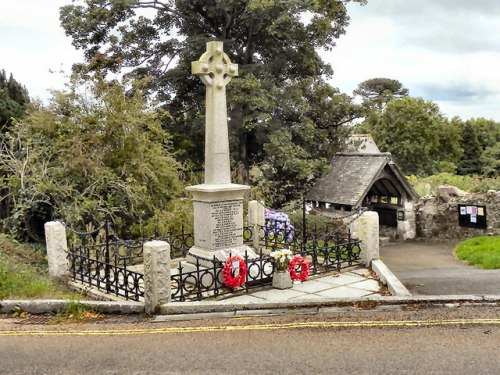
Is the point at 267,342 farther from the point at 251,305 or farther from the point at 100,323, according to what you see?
the point at 100,323

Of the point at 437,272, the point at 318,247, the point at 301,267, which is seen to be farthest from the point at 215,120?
the point at 437,272

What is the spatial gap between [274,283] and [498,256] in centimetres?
972

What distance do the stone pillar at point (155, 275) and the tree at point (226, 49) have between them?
12473 mm

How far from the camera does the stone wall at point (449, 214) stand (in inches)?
966

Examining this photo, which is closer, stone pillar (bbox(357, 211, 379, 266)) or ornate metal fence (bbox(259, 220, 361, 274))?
ornate metal fence (bbox(259, 220, 361, 274))

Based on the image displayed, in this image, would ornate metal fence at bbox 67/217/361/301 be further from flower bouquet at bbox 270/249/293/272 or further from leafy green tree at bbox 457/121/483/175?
leafy green tree at bbox 457/121/483/175

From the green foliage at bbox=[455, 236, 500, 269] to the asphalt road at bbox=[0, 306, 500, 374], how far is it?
341 inches

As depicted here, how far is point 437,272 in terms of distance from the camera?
14859 millimetres

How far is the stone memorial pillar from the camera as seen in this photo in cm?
1109

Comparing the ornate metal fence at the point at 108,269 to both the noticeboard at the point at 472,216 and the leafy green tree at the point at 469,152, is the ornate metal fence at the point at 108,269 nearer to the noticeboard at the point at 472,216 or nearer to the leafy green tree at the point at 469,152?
the noticeboard at the point at 472,216

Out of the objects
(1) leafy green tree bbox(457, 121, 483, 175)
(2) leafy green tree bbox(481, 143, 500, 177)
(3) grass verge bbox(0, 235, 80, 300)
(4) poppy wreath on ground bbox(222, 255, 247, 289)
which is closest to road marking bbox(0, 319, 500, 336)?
(3) grass verge bbox(0, 235, 80, 300)

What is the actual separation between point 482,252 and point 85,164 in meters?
13.9

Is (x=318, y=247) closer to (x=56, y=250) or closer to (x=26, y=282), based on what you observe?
(x=56, y=250)

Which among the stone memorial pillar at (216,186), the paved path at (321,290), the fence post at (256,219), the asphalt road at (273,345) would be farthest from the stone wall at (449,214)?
the asphalt road at (273,345)
